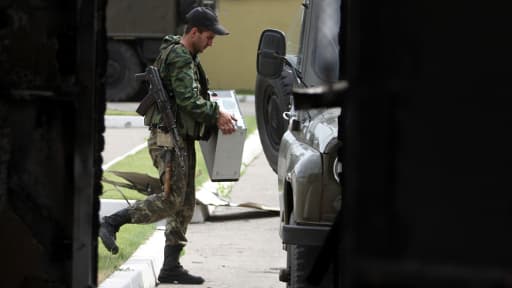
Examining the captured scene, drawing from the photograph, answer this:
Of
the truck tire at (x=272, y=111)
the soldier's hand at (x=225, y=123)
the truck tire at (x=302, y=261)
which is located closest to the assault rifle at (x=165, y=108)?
the soldier's hand at (x=225, y=123)

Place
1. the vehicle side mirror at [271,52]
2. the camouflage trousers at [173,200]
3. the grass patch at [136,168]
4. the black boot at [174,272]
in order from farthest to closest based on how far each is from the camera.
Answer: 1. the grass patch at [136,168]
2. the black boot at [174,272]
3. the camouflage trousers at [173,200]
4. the vehicle side mirror at [271,52]

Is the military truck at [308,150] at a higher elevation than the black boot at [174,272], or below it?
higher

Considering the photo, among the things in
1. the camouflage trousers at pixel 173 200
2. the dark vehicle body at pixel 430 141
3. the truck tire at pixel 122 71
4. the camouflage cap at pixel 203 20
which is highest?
the dark vehicle body at pixel 430 141

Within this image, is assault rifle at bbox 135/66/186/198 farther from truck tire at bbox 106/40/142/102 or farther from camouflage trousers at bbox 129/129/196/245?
truck tire at bbox 106/40/142/102

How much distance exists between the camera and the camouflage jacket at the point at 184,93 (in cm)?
826

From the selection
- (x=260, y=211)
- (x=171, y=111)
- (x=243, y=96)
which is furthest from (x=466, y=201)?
(x=243, y=96)

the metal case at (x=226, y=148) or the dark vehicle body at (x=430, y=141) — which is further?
the metal case at (x=226, y=148)

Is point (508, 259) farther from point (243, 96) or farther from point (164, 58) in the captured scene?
point (243, 96)

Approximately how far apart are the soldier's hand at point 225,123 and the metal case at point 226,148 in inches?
5.5

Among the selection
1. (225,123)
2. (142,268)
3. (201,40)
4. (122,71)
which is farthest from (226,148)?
(122,71)

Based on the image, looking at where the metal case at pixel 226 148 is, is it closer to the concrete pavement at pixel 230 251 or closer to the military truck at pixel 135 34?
the concrete pavement at pixel 230 251

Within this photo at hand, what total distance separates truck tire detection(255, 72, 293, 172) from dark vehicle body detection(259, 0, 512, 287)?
26.2 ft

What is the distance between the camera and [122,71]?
2664 centimetres

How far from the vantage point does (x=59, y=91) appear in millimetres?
3367
